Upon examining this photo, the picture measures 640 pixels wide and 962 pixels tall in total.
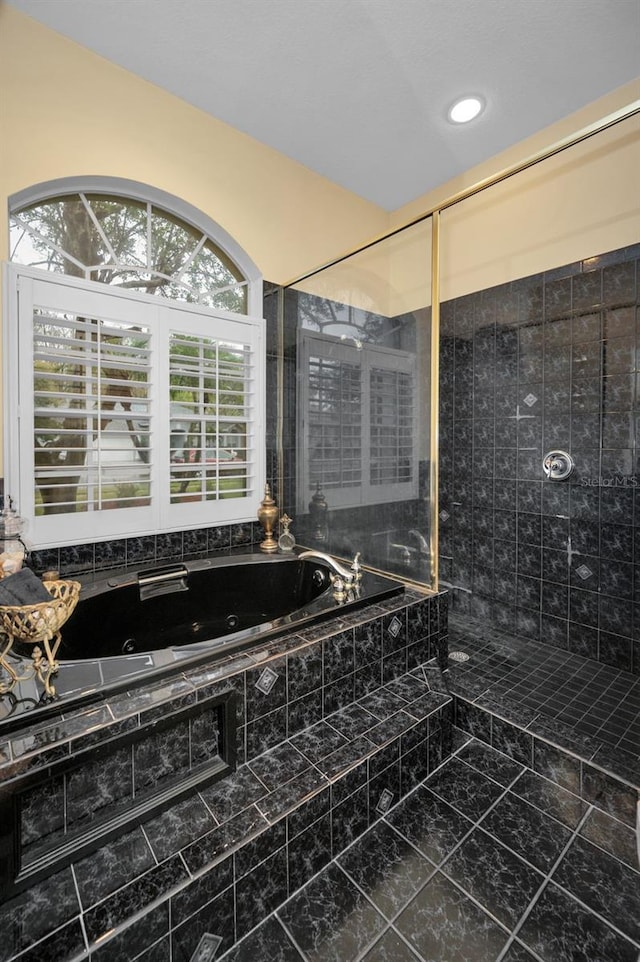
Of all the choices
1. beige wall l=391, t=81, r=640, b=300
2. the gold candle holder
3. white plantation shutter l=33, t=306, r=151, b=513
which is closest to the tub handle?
white plantation shutter l=33, t=306, r=151, b=513

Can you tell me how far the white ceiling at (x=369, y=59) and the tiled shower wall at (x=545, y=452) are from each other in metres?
0.86

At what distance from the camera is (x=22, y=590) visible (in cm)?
129

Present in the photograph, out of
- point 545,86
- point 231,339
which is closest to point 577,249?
point 545,86

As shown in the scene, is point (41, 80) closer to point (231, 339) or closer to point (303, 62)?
point (303, 62)

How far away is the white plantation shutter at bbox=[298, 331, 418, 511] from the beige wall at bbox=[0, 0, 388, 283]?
0.75 m

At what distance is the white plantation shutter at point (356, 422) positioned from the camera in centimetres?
225

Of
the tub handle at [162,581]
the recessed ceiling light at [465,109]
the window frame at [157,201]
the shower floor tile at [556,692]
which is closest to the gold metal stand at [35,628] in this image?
the tub handle at [162,581]

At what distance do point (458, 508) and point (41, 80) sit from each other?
3.14 metres

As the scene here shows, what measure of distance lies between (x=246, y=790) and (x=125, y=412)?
1.75 metres

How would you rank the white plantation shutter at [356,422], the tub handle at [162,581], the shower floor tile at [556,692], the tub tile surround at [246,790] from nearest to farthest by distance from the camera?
1. the tub tile surround at [246,790]
2. the shower floor tile at [556,692]
3. the tub handle at [162,581]
4. the white plantation shutter at [356,422]

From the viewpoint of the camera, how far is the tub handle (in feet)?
6.89

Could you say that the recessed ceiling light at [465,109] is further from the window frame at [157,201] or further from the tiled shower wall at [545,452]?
the window frame at [157,201]

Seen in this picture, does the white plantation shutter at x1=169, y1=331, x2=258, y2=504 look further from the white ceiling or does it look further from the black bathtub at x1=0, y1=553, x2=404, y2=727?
the white ceiling

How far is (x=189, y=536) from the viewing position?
97.8 inches
